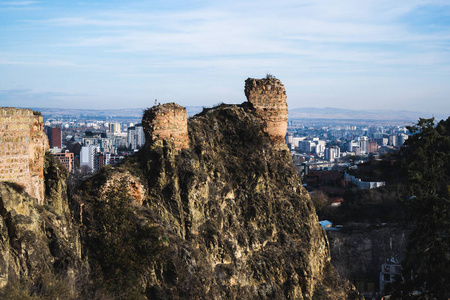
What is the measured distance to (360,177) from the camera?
6066 centimetres

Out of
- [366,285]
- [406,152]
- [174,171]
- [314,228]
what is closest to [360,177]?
[406,152]

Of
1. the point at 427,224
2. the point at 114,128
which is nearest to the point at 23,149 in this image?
the point at 427,224

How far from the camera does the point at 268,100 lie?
19.1m

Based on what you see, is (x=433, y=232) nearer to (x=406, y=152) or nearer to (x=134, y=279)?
(x=134, y=279)

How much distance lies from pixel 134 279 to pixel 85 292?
50.2 inches

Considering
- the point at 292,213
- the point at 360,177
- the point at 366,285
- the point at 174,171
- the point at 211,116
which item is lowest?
Result: the point at 366,285

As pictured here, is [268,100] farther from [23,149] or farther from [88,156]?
[88,156]

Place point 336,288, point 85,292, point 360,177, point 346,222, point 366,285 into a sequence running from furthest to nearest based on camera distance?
point 360,177
point 346,222
point 366,285
point 336,288
point 85,292

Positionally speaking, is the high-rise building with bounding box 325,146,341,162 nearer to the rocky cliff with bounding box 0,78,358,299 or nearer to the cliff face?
the rocky cliff with bounding box 0,78,358,299

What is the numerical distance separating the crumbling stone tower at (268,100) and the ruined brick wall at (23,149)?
7943mm

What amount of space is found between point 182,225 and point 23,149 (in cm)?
452

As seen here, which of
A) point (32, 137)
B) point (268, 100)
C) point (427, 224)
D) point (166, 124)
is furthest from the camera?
point (268, 100)

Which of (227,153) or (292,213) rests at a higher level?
(227,153)

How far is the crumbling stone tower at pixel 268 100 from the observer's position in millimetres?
19094
